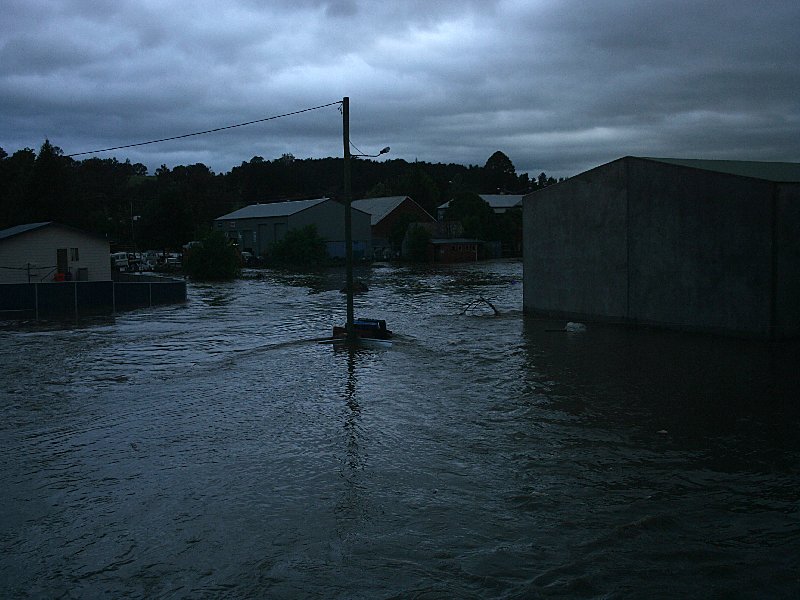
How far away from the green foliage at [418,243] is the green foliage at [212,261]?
26.0 m

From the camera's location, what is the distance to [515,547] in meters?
8.00

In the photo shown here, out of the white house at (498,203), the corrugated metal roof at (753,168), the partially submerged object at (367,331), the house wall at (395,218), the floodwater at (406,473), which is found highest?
the white house at (498,203)

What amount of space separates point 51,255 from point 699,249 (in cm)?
3693

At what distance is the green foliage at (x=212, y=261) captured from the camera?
62.6 metres

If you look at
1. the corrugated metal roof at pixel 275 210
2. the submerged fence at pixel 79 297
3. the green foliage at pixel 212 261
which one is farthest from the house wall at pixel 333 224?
the submerged fence at pixel 79 297

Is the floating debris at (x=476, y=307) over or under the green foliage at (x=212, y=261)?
under

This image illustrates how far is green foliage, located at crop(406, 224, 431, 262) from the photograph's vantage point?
83.7 m

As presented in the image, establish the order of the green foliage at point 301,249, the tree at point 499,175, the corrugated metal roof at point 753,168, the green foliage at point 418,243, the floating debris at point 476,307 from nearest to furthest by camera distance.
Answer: the corrugated metal roof at point 753,168 → the floating debris at point 476,307 → the green foliage at point 301,249 → the green foliage at point 418,243 → the tree at point 499,175

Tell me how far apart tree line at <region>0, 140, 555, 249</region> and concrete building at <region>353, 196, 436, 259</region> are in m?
21.5

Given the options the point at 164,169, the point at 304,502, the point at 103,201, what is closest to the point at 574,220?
the point at 304,502

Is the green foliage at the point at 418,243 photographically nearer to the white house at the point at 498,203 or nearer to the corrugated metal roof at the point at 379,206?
the corrugated metal roof at the point at 379,206

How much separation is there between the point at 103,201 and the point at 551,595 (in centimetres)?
12382

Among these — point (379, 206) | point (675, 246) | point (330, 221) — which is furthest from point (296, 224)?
point (675, 246)

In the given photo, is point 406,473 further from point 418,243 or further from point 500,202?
point 500,202
